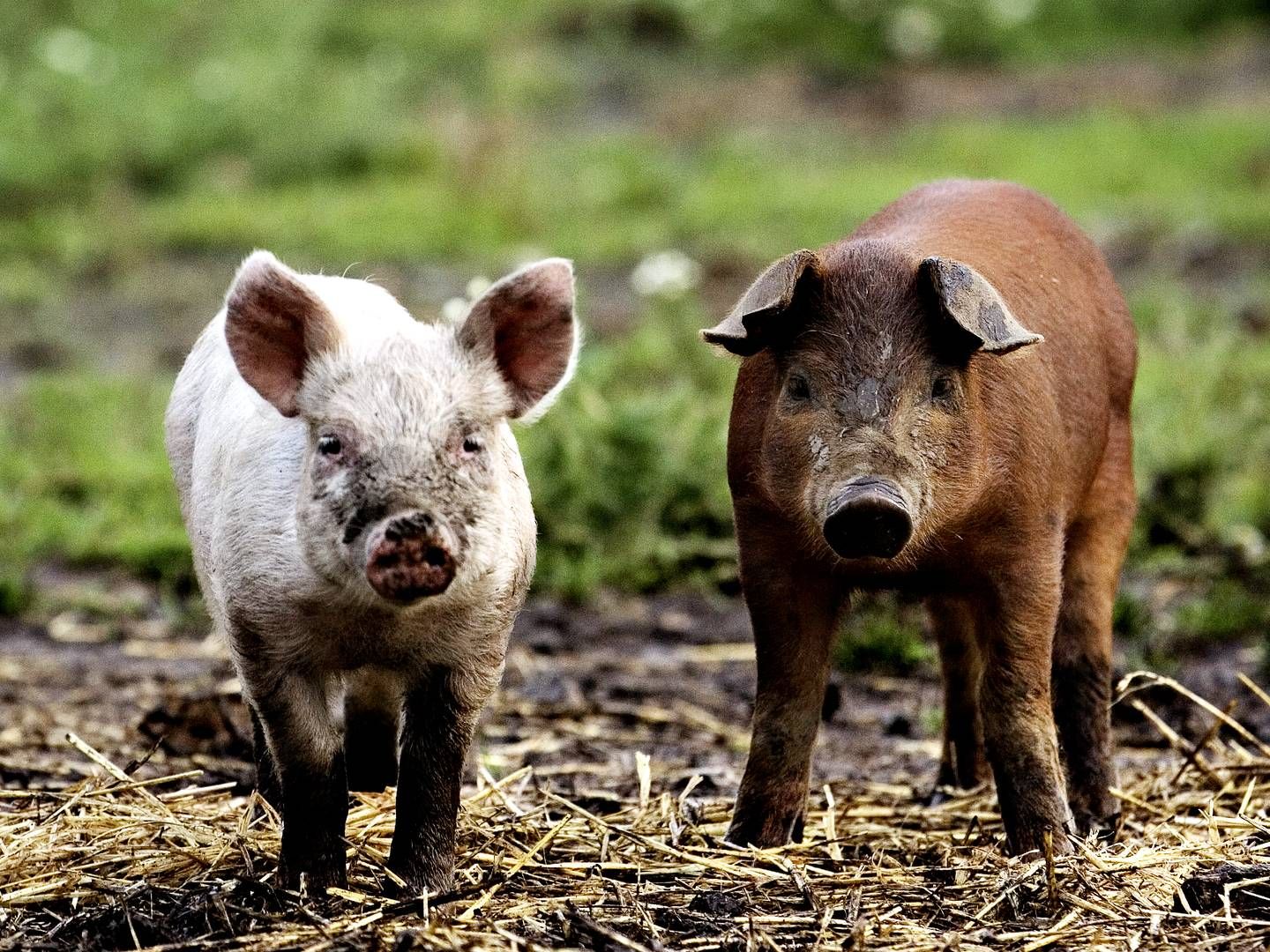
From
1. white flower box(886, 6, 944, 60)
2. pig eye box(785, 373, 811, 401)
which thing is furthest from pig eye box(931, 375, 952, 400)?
white flower box(886, 6, 944, 60)

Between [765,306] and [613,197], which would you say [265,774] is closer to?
[765,306]

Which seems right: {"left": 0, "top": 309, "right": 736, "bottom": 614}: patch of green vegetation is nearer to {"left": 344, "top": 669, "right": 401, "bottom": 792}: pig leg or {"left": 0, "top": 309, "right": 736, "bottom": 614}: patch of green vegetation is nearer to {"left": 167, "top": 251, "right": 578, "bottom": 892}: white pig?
{"left": 344, "top": 669, "right": 401, "bottom": 792}: pig leg

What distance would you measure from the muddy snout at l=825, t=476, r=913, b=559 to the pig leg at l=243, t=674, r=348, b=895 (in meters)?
1.12

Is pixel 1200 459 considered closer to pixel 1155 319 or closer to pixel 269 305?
pixel 1155 319

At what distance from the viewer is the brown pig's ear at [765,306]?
418cm

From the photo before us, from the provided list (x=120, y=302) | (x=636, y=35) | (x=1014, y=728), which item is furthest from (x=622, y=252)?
(x=1014, y=728)

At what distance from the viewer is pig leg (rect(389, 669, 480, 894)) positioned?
13.5 feet

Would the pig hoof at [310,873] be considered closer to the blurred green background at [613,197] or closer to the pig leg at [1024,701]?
the pig leg at [1024,701]

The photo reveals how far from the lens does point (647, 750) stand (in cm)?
577

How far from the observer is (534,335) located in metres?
4.13

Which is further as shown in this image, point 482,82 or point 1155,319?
point 482,82

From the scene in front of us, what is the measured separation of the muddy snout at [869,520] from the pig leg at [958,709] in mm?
1273

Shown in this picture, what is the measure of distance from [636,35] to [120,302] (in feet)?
23.1

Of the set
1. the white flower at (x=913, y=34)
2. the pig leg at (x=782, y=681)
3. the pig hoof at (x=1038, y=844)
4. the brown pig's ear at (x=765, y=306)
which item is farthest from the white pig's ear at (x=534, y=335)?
the white flower at (x=913, y=34)
